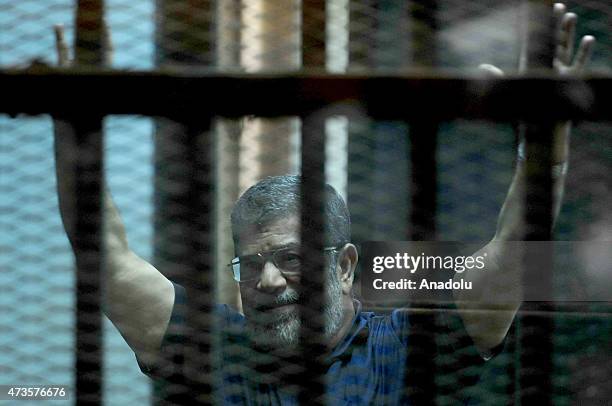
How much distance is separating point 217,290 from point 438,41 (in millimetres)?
A: 545

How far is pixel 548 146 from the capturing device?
145 cm

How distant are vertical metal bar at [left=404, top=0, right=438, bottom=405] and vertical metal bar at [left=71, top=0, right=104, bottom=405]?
1.65 feet

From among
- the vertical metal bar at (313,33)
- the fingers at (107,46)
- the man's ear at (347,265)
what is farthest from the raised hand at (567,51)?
the fingers at (107,46)

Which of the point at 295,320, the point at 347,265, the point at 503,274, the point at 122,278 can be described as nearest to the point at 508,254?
the point at 503,274

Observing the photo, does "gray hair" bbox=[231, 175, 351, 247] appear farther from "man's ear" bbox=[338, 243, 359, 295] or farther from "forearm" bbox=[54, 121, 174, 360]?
"forearm" bbox=[54, 121, 174, 360]

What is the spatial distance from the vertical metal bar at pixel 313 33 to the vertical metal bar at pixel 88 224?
323 mm

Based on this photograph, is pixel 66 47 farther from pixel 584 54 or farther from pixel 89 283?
pixel 584 54

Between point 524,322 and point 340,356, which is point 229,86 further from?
point 524,322

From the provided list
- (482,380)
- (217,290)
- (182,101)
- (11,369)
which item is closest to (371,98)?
(182,101)

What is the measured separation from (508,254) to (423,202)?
0.52ft

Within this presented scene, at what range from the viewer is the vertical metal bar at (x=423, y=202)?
1484mm

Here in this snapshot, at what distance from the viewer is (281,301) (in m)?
1.52

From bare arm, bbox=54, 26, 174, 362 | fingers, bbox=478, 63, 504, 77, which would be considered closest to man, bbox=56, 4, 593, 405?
bare arm, bbox=54, 26, 174, 362

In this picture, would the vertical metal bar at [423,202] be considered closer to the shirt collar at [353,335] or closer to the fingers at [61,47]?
the shirt collar at [353,335]
